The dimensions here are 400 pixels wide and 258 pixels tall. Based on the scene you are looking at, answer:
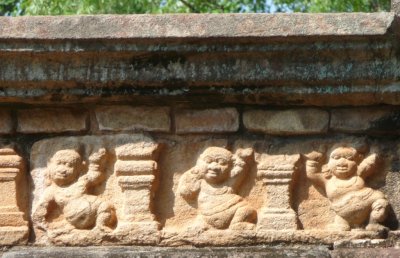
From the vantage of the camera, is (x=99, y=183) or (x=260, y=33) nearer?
(x=260, y=33)

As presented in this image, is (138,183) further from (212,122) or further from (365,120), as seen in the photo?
(365,120)

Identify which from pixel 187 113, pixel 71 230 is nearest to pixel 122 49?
pixel 187 113

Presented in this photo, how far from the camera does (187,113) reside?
5551 mm

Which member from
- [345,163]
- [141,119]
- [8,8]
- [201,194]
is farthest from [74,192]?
[8,8]

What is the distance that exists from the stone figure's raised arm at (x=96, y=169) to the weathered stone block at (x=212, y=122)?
1.16ft

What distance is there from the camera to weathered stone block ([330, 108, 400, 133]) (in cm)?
551

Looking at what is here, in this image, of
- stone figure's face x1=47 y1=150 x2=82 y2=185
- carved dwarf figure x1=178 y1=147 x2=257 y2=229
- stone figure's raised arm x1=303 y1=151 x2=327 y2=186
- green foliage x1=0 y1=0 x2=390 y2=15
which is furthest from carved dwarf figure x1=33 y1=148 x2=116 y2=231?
green foliage x1=0 y1=0 x2=390 y2=15

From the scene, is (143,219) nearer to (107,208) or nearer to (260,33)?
(107,208)

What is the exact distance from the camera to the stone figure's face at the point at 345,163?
5.49 meters

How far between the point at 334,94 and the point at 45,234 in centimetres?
141

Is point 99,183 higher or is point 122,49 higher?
point 122,49

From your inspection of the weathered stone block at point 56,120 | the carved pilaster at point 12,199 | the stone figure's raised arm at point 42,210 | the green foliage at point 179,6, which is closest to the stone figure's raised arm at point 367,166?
the weathered stone block at point 56,120

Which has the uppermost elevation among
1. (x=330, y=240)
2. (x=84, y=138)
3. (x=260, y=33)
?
(x=260, y=33)

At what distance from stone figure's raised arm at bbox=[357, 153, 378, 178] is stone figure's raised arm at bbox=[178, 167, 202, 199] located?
0.70m
